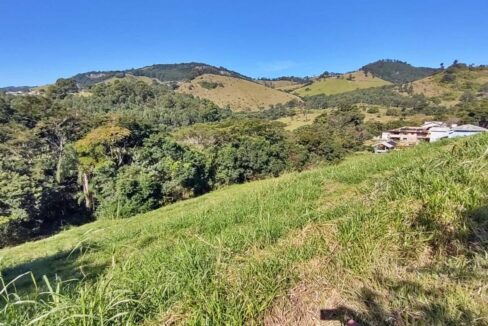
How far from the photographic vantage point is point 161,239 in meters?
5.84

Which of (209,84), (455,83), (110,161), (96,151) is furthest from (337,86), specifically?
(110,161)

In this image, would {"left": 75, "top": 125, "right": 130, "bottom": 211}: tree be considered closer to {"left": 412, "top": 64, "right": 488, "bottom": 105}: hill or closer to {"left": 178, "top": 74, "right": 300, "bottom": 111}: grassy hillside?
{"left": 178, "top": 74, "right": 300, "bottom": 111}: grassy hillside

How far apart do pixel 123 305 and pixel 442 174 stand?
10.7 feet

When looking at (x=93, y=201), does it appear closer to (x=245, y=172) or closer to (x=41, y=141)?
(x=41, y=141)

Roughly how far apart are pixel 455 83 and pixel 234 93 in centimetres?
9342

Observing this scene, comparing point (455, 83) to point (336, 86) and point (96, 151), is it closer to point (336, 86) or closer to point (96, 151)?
point (336, 86)

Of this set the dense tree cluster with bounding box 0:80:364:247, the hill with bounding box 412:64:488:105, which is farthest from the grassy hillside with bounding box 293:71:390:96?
the dense tree cluster with bounding box 0:80:364:247

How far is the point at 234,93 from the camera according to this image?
557ft

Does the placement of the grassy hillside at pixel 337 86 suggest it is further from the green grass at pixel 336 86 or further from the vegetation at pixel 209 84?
the vegetation at pixel 209 84

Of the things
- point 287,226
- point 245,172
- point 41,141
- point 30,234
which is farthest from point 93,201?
point 287,226

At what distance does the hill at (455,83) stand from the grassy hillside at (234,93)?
55.8 m

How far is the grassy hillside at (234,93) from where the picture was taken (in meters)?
159

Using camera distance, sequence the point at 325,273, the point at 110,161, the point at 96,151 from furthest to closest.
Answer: the point at 96,151
the point at 110,161
the point at 325,273

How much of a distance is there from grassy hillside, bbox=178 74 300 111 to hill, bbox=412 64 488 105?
2195 inches
